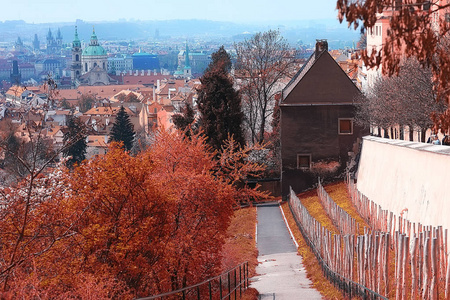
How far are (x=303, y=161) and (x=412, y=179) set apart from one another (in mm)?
21630

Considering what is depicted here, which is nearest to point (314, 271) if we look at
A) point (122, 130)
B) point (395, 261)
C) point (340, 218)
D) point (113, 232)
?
point (340, 218)

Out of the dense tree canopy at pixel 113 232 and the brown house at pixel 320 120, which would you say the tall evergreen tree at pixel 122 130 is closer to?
the brown house at pixel 320 120

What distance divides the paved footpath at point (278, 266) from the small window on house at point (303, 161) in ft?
13.3

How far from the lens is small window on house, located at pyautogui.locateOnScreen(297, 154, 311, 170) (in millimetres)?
46969

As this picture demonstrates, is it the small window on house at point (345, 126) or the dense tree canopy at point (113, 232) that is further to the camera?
the small window on house at point (345, 126)

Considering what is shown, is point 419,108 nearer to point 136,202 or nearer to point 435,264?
point 136,202

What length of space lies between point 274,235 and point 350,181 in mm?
4913

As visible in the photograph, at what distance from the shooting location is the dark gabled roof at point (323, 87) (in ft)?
151

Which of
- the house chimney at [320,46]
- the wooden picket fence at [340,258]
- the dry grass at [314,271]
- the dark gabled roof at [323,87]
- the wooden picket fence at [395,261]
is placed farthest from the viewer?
the house chimney at [320,46]

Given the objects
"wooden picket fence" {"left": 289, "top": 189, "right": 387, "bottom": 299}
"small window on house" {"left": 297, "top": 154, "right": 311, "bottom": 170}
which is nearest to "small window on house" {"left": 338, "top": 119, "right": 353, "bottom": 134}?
"small window on house" {"left": 297, "top": 154, "right": 311, "bottom": 170}

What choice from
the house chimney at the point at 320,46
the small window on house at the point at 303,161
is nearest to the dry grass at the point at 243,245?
the small window on house at the point at 303,161

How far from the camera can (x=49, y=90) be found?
1573cm

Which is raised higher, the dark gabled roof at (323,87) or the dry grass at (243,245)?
the dark gabled roof at (323,87)

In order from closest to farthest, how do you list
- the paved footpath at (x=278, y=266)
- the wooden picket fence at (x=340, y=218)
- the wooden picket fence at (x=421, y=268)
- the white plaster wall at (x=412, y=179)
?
the wooden picket fence at (x=421, y=268) < the white plaster wall at (x=412, y=179) < the paved footpath at (x=278, y=266) < the wooden picket fence at (x=340, y=218)
